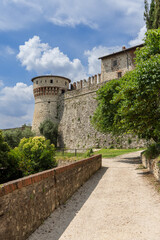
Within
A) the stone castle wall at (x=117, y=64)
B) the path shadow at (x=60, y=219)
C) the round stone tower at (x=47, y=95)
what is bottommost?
the path shadow at (x=60, y=219)

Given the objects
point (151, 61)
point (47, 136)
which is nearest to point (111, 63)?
point (47, 136)

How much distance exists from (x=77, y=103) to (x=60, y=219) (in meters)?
32.0

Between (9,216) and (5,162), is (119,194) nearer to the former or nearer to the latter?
(9,216)

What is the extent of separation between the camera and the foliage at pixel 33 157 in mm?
12711

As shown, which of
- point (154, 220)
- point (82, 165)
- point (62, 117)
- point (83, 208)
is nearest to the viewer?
point (154, 220)

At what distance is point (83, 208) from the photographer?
6207mm

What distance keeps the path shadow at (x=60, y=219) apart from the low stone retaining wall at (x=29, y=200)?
13 cm

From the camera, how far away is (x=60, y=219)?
17.2 feet

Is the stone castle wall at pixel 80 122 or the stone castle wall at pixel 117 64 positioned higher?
the stone castle wall at pixel 117 64

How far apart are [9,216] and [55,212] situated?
2366 millimetres

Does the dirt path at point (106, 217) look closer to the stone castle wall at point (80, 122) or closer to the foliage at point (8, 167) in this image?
the foliage at point (8, 167)

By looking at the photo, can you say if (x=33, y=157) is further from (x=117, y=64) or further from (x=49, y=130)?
(x=117, y=64)

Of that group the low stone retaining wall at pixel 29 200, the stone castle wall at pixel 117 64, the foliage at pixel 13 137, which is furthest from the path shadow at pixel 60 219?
the stone castle wall at pixel 117 64

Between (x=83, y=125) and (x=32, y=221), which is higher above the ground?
(x=83, y=125)
